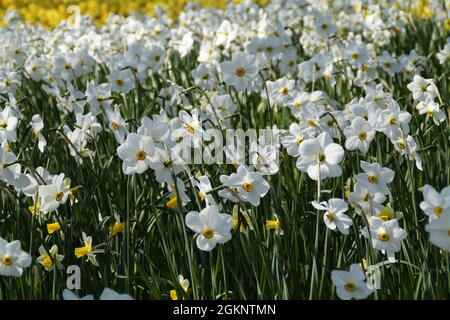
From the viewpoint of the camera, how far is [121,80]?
376 centimetres

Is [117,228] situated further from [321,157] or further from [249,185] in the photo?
[321,157]

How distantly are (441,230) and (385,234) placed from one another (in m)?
0.32

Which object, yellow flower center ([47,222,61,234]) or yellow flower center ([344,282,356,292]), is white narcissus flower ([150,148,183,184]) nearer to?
yellow flower center ([47,222,61,234])

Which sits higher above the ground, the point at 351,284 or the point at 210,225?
the point at 210,225

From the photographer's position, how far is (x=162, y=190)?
119 inches

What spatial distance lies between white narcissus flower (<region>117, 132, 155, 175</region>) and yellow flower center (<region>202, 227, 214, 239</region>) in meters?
0.35

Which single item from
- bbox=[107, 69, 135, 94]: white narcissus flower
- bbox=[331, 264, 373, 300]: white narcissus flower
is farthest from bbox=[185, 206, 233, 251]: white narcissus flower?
bbox=[107, 69, 135, 94]: white narcissus flower

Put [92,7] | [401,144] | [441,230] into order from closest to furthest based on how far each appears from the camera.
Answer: [441,230] < [401,144] < [92,7]

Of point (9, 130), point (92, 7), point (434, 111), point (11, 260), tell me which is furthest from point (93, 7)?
point (11, 260)

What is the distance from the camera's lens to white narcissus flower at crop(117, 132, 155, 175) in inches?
89.7

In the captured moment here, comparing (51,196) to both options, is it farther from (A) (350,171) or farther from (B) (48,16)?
(B) (48,16)

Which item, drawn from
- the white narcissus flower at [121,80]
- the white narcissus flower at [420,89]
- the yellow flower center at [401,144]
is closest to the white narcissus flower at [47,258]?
the yellow flower center at [401,144]
